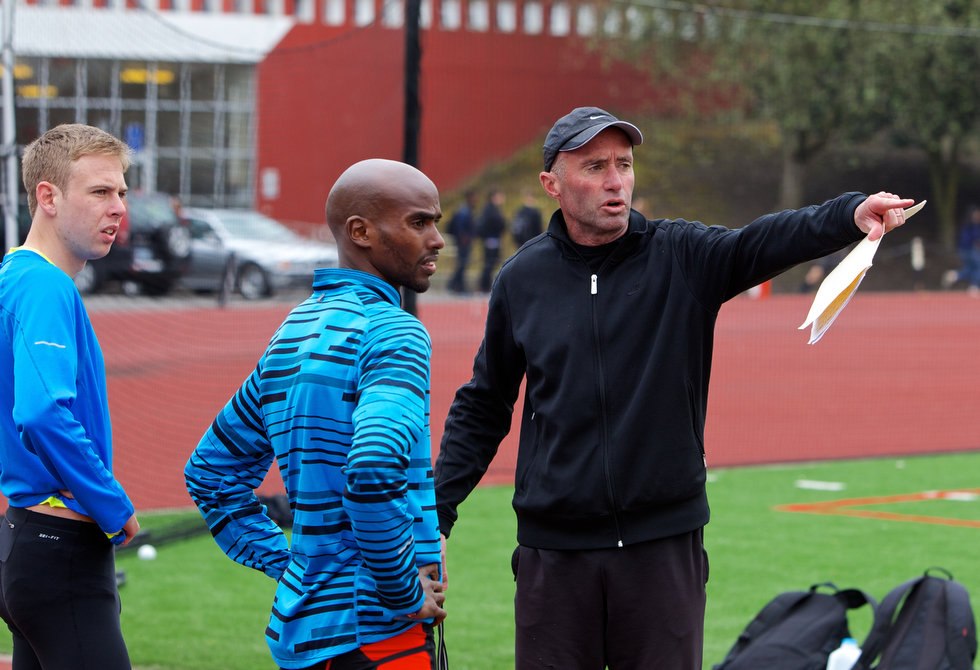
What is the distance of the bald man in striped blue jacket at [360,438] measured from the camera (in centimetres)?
252

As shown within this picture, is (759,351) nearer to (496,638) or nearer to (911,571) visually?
(911,571)

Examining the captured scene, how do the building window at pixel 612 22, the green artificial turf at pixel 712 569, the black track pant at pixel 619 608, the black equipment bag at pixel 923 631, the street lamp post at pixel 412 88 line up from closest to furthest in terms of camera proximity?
the black track pant at pixel 619 608, the black equipment bag at pixel 923 631, the green artificial turf at pixel 712 569, the street lamp post at pixel 412 88, the building window at pixel 612 22

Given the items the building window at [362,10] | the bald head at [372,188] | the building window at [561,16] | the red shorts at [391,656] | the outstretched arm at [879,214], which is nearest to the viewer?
the red shorts at [391,656]

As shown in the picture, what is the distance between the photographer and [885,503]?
9.00m

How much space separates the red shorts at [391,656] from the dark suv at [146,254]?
12897 millimetres

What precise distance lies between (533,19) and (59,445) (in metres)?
17.0

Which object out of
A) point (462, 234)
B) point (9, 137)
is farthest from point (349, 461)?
point (462, 234)

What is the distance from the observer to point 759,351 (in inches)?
754

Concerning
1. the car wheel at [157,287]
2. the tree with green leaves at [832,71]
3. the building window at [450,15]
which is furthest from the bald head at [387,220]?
the tree with green leaves at [832,71]

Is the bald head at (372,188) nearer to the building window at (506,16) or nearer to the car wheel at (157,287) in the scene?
the building window at (506,16)

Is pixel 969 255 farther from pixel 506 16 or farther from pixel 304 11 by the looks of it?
pixel 304 11

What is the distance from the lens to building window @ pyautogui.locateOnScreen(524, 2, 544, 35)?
55.8 feet

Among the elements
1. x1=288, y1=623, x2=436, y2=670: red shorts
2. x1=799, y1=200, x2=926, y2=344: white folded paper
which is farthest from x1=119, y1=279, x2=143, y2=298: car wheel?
x1=288, y1=623, x2=436, y2=670: red shorts

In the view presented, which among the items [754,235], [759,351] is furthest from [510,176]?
[754,235]
